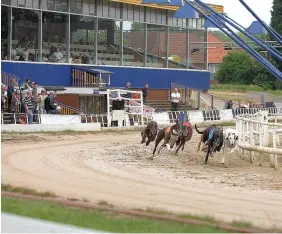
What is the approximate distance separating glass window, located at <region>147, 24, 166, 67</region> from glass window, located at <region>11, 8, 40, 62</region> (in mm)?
9016

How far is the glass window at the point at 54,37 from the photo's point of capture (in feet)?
115

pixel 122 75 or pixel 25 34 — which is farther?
pixel 122 75

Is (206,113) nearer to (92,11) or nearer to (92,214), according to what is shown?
(92,11)

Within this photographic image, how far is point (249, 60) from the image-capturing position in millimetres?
78188

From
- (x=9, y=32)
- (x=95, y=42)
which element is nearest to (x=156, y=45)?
(x=95, y=42)

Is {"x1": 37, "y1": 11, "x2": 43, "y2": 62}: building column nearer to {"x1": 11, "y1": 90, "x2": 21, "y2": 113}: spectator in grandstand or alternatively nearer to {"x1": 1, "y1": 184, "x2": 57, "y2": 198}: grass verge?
{"x1": 11, "y1": 90, "x2": 21, "y2": 113}: spectator in grandstand

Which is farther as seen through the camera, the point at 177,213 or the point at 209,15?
the point at 209,15

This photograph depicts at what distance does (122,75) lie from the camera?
38.6 meters

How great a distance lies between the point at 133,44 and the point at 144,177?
89.7 ft

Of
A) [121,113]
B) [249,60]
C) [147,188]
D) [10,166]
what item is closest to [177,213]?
[147,188]

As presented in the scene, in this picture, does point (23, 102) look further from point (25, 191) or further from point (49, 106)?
point (25, 191)

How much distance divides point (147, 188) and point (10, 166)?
345 centimetres

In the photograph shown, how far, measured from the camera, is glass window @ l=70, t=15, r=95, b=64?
36.7 m

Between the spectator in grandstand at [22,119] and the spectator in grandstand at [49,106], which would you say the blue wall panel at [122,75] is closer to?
the spectator in grandstand at [49,106]
